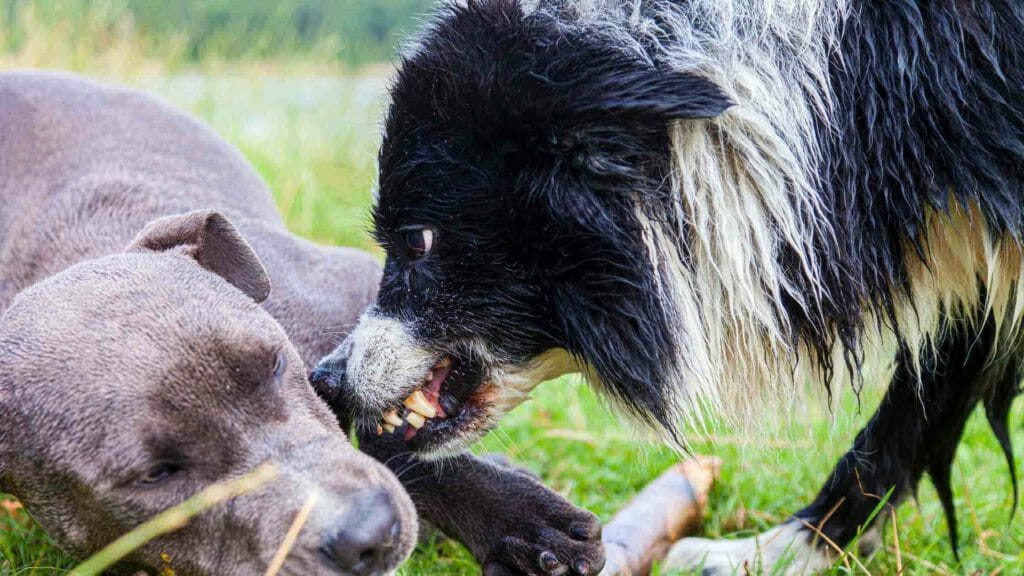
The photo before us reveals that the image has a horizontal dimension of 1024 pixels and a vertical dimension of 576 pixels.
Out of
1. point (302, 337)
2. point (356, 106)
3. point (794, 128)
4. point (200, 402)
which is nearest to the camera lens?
point (200, 402)

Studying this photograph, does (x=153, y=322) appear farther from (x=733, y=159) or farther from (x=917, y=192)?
(x=917, y=192)

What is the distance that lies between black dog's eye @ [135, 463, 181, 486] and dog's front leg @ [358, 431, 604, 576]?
0.73m

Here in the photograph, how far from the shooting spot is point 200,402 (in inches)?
82.1

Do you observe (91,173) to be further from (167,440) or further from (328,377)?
(167,440)

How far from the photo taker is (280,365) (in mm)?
2342

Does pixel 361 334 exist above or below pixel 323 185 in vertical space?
above

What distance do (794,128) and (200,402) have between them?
4.39ft

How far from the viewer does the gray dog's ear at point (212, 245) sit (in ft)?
8.38

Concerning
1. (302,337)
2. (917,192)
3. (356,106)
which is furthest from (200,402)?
(356,106)

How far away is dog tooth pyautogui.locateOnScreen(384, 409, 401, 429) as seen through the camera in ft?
8.66

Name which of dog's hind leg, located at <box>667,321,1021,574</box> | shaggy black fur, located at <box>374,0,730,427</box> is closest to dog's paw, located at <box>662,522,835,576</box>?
dog's hind leg, located at <box>667,321,1021,574</box>

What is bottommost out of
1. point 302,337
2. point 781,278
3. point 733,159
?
point 302,337

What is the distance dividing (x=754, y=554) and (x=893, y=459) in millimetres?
478

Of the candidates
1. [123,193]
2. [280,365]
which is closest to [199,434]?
[280,365]
